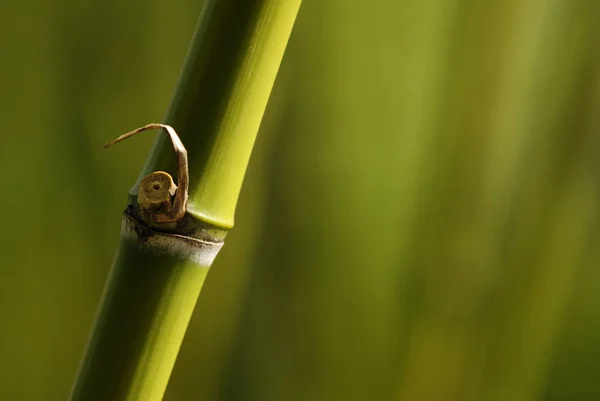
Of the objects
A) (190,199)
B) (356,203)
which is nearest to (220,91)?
(190,199)

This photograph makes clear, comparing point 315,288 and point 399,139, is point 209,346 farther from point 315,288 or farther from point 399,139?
point 399,139

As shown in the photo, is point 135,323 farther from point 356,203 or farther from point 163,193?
point 356,203

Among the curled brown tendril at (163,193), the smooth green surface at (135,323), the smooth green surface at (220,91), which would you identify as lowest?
Answer: the smooth green surface at (135,323)

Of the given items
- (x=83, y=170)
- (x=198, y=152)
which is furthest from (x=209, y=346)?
(x=198, y=152)

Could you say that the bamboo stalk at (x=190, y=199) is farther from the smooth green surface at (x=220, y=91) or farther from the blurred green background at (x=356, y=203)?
the blurred green background at (x=356, y=203)

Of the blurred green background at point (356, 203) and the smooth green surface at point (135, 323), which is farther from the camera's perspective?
the blurred green background at point (356, 203)

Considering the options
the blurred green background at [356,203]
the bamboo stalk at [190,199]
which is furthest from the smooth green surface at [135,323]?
the blurred green background at [356,203]

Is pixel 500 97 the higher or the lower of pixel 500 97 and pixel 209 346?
the higher
